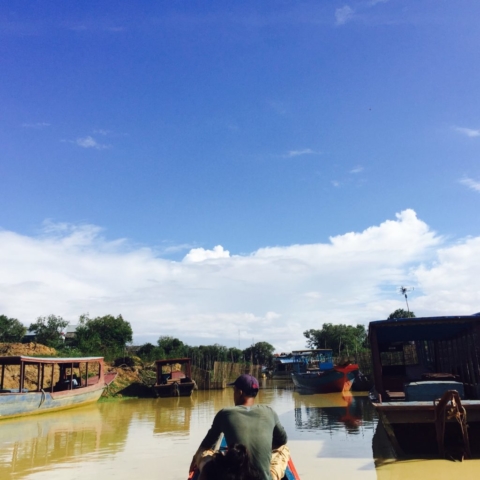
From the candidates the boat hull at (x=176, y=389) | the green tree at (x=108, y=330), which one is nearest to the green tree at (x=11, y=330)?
the green tree at (x=108, y=330)

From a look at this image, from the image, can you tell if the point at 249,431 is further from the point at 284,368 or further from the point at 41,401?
the point at 284,368

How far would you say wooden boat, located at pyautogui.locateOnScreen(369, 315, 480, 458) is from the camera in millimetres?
7148

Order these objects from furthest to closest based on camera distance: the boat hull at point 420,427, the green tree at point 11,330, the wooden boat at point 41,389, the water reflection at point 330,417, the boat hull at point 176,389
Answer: the green tree at point 11,330
the boat hull at point 176,389
the wooden boat at point 41,389
the water reflection at point 330,417
the boat hull at point 420,427

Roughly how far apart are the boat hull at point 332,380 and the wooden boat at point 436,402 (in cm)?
1160

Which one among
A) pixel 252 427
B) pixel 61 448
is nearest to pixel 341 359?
pixel 61 448

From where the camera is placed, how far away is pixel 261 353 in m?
74.4

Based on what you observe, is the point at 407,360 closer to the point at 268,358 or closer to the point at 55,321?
A: the point at 55,321

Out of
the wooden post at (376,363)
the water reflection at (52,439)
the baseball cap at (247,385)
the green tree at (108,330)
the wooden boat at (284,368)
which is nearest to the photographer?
the baseball cap at (247,385)

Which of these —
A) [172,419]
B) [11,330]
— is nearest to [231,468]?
[172,419]

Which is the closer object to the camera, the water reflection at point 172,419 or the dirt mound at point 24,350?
the water reflection at point 172,419

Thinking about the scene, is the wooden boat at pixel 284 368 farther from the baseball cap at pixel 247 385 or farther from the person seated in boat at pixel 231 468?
the person seated in boat at pixel 231 468

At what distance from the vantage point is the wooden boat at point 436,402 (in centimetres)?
715

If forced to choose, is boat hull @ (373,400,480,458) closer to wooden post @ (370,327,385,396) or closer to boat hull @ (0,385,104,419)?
wooden post @ (370,327,385,396)

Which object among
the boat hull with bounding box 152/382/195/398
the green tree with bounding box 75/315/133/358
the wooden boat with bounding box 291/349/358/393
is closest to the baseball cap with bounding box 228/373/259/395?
the wooden boat with bounding box 291/349/358/393
